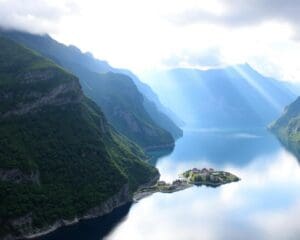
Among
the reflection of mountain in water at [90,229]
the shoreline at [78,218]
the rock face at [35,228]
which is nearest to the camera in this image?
the shoreline at [78,218]

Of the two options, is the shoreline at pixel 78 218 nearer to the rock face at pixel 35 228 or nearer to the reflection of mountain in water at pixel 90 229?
the rock face at pixel 35 228

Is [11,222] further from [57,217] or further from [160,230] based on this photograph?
[160,230]

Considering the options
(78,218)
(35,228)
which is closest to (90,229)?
(78,218)

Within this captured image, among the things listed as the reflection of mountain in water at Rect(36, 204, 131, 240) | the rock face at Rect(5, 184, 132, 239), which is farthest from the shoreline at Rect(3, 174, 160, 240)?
the reflection of mountain in water at Rect(36, 204, 131, 240)

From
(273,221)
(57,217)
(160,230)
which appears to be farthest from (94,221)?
(273,221)

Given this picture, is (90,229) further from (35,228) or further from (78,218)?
(35,228)

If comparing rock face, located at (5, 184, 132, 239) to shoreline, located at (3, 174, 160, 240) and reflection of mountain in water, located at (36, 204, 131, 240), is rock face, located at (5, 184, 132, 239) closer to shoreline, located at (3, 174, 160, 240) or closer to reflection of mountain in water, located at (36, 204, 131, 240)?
shoreline, located at (3, 174, 160, 240)

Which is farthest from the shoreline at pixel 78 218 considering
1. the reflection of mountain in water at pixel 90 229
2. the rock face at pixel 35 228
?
the reflection of mountain in water at pixel 90 229

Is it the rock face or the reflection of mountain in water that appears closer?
the rock face
